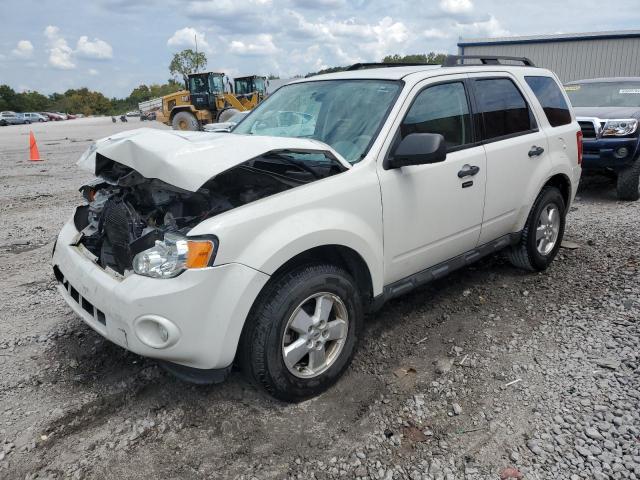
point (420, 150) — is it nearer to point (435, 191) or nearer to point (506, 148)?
point (435, 191)

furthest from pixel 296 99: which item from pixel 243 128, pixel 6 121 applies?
pixel 6 121

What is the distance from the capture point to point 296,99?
3.95m

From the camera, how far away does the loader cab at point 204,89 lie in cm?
2272

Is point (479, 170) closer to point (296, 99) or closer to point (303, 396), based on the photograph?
point (296, 99)

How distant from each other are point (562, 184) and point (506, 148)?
1229 mm

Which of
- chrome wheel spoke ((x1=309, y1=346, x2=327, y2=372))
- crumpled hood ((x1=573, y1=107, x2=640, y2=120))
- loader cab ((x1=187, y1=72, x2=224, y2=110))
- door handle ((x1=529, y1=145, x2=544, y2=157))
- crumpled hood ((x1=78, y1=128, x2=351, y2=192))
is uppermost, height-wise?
loader cab ((x1=187, y1=72, x2=224, y2=110))

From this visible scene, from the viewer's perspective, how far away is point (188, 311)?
2.40 meters

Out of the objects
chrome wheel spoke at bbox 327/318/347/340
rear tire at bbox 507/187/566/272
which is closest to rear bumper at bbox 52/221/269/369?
chrome wheel spoke at bbox 327/318/347/340

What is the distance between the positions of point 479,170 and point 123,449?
2.93 metres

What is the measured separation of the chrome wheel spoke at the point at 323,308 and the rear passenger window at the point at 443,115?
121 centimetres

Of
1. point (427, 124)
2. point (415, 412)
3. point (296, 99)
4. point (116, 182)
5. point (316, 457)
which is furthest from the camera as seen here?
point (296, 99)

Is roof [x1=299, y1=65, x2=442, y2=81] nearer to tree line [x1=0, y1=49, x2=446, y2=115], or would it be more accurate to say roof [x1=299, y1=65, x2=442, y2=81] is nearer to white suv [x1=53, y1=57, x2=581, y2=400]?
white suv [x1=53, y1=57, x2=581, y2=400]

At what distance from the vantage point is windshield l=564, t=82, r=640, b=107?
8.53 m

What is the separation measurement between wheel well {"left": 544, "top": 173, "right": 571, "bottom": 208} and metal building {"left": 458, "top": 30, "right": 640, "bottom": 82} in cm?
2357
